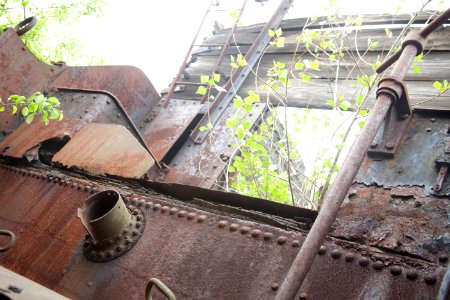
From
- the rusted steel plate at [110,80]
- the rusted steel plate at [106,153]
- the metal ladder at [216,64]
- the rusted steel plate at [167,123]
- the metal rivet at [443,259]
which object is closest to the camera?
the metal rivet at [443,259]

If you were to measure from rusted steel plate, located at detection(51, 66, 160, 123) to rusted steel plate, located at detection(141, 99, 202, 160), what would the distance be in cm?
32

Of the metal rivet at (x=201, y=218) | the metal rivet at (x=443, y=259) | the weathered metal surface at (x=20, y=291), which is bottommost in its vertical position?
the weathered metal surface at (x=20, y=291)

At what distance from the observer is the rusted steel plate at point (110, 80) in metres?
4.79

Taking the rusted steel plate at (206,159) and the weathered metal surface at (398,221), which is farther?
the rusted steel plate at (206,159)

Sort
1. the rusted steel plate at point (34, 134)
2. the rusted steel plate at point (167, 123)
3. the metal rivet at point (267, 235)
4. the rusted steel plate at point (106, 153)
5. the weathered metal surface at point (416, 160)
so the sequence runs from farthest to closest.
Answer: the rusted steel plate at point (167, 123) < the rusted steel plate at point (34, 134) < the rusted steel plate at point (106, 153) < the weathered metal surface at point (416, 160) < the metal rivet at point (267, 235)

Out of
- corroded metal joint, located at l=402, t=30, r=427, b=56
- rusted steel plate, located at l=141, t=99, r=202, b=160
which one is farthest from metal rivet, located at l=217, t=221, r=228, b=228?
rusted steel plate, located at l=141, t=99, r=202, b=160

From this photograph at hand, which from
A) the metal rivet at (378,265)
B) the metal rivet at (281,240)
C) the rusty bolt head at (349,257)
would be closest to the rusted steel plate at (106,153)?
the metal rivet at (281,240)

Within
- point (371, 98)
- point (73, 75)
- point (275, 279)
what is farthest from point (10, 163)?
point (371, 98)

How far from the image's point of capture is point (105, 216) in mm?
2096

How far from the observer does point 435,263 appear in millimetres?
1502

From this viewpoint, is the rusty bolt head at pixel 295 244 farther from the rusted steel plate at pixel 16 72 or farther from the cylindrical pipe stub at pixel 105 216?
the rusted steel plate at pixel 16 72

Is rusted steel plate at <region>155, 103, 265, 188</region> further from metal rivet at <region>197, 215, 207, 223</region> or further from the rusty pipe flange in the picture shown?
the rusty pipe flange

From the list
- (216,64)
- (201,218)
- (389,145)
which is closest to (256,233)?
(201,218)

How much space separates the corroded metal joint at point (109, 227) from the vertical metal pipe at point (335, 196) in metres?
1.24
